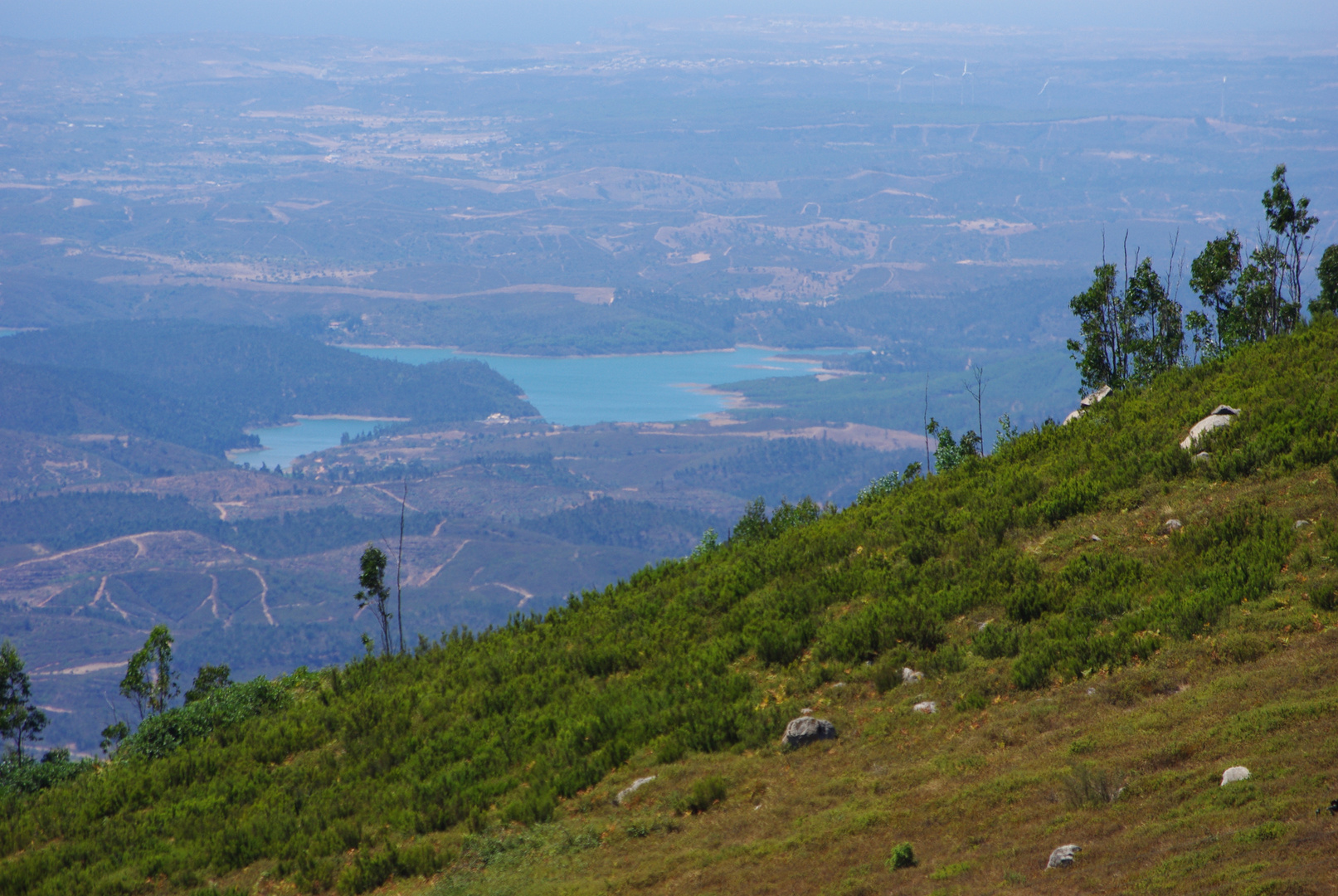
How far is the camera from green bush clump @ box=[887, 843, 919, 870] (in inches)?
423

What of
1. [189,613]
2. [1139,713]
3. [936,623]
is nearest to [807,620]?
[936,623]

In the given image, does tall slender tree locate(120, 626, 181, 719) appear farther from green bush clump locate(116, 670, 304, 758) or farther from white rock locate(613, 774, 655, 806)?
white rock locate(613, 774, 655, 806)

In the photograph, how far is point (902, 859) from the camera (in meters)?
10.8

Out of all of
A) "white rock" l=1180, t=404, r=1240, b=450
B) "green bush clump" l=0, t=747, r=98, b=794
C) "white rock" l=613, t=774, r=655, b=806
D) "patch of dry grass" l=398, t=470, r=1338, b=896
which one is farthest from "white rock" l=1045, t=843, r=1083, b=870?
"green bush clump" l=0, t=747, r=98, b=794

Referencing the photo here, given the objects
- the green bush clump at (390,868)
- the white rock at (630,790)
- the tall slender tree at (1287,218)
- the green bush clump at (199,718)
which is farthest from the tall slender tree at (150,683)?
the tall slender tree at (1287,218)

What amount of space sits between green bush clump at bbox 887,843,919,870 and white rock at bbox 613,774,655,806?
4.53 meters

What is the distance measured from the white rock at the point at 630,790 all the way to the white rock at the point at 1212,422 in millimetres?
11780

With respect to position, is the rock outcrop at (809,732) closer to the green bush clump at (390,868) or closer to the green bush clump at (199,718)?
the green bush clump at (390,868)

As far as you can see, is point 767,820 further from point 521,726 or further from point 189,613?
point 189,613

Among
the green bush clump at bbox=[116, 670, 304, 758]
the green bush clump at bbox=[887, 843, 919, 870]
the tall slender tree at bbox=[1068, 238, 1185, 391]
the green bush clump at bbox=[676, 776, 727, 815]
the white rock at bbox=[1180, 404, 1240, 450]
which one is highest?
the tall slender tree at bbox=[1068, 238, 1185, 391]

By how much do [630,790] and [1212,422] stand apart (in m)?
13.2

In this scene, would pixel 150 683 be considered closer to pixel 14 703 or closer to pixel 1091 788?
pixel 14 703

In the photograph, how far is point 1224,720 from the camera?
38.0ft

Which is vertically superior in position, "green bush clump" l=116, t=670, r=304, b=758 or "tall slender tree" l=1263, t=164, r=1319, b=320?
"tall slender tree" l=1263, t=164, r=1319, b=320
